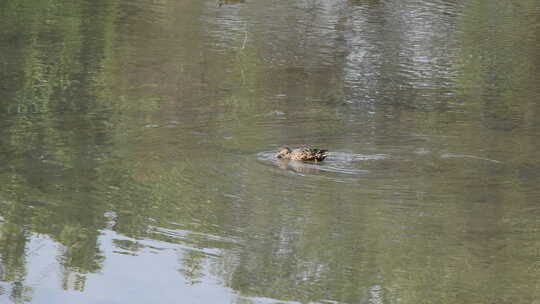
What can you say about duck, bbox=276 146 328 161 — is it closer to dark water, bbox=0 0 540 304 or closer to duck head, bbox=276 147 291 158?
duck head, bbox=276 147 291 158

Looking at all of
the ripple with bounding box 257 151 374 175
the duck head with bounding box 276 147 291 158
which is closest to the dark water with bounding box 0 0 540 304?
the ripple with bounding box 257 151 374 175

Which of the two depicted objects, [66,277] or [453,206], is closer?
[66,277]

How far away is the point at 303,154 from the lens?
11.4 m

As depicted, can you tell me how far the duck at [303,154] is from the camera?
11422 millimetres

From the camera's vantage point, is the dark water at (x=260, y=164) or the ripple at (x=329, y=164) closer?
the dark water at (x=260, y=164)

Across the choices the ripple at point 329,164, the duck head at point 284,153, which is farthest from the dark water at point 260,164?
the duck head at point 284,153

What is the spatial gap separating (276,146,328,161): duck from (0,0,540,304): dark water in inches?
6.5

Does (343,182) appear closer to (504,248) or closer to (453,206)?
(453,206)

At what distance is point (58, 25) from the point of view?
1983 cm

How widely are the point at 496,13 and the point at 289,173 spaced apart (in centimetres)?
1434

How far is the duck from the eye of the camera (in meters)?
11.4

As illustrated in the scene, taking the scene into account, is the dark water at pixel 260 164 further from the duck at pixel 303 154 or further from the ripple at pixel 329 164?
the duck at pixel 303 154

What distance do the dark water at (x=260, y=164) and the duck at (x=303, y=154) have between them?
17 cm

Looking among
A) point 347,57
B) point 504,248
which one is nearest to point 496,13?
point 347,57
